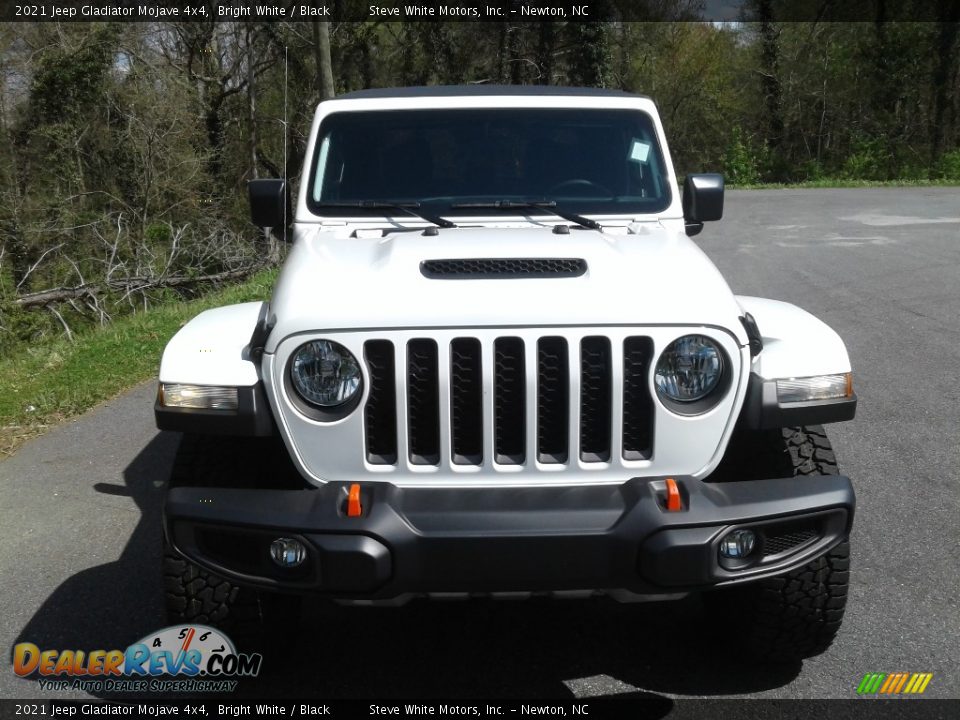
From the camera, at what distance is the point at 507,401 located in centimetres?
277

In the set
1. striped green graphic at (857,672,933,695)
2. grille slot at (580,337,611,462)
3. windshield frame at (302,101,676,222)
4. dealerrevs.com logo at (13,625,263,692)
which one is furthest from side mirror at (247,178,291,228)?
striped green graphic at (857,672,933,695)

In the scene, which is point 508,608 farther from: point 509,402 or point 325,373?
point 325,373

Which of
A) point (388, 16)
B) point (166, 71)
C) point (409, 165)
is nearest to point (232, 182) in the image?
point (166, 71)

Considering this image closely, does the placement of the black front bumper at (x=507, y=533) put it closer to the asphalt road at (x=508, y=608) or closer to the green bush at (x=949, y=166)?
the asphalt road at (x=508, y=608)

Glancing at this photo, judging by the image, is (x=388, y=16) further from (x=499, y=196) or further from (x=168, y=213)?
(x=499, y=196)

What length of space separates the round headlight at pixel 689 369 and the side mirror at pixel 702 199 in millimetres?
1546

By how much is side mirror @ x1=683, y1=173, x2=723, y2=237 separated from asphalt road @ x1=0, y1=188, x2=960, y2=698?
60.3 inches

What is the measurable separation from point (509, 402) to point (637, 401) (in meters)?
0.37

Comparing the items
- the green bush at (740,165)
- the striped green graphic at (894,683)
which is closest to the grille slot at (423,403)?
the striped green graphic at (894,683)

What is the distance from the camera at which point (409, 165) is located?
163 inches

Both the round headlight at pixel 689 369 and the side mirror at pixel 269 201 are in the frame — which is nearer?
the round headlight at pixel 689 369

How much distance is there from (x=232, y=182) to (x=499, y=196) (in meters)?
27.1

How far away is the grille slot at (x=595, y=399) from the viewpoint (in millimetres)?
2748

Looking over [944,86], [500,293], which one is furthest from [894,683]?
[944,86]
